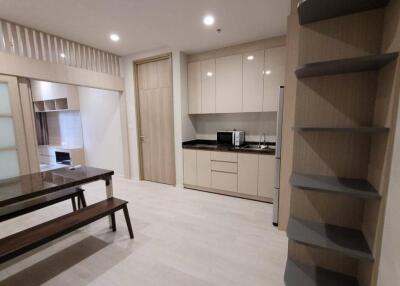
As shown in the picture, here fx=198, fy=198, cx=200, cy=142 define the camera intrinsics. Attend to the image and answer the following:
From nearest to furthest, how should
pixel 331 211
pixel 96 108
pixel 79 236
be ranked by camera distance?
pixel 331 211 < pixel 79 236 < pixel 96 108

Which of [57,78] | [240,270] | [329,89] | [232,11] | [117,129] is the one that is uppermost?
[232,11]

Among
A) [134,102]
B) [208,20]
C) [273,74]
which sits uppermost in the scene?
[208,20]

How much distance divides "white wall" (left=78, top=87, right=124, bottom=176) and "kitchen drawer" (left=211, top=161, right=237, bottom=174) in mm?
2319

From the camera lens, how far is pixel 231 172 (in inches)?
133

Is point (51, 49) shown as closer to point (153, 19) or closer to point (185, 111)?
point (153, 19)

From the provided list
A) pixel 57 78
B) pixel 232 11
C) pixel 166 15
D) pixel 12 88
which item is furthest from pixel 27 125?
pixel 232 11

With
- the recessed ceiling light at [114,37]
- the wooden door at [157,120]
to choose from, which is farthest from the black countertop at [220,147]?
the recessed ceiling light at [114,37]

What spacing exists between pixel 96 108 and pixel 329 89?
16.3 ft

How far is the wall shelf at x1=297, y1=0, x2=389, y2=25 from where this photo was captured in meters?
1.06

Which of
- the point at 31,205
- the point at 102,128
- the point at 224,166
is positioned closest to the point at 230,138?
the point at 224,166

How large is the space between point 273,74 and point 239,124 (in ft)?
3.52

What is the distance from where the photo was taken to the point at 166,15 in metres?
2.44

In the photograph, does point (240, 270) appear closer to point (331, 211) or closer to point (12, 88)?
point (331, 211)

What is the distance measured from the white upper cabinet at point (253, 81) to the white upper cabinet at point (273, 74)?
8cm
